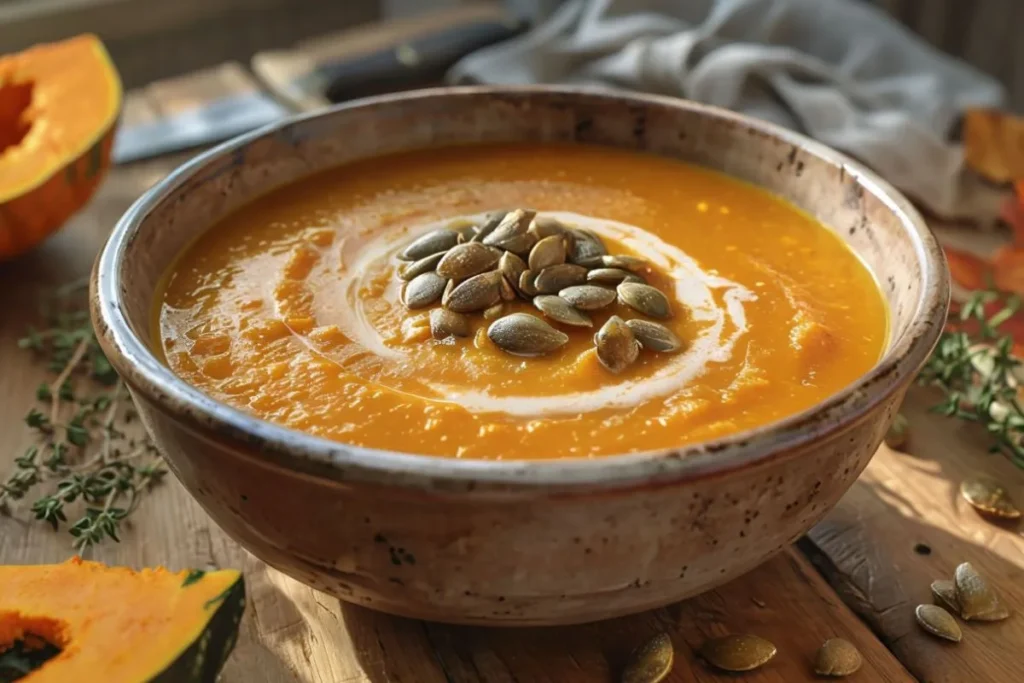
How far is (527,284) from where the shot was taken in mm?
1227

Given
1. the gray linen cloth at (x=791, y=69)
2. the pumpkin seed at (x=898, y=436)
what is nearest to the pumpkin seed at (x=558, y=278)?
the pumpkin seed at (x=898, y=436)

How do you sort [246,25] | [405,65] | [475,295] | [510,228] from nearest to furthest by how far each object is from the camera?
1. [475,295]
2. [510,228]
3. [405,65]
4. [246,25]

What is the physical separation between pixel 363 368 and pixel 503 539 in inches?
14.1

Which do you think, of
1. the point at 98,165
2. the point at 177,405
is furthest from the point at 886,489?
the point at 98,165

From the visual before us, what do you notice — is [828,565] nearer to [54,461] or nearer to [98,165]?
[54,461]

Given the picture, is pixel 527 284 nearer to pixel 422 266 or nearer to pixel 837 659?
pixel 422 266

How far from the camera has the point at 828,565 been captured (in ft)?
3.85

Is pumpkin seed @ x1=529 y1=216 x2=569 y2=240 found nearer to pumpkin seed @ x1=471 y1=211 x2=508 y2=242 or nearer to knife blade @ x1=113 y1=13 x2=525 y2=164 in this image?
pumpkin seed @ x1=471 y1=211 x2=508 y2=242

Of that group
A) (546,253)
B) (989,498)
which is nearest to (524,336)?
(546,253)

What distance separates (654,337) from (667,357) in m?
0.03

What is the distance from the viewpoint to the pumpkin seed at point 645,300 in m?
1.20

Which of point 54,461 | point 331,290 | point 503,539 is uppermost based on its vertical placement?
point 503,539

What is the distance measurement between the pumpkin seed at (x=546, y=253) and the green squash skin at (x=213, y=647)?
52cm

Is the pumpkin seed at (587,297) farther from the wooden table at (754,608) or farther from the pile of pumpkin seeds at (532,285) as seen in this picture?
the wooden table at (754,608)
